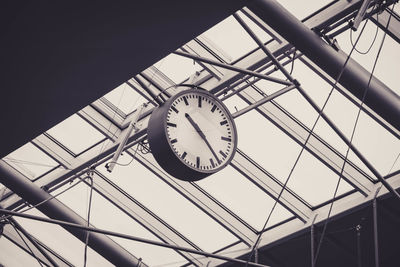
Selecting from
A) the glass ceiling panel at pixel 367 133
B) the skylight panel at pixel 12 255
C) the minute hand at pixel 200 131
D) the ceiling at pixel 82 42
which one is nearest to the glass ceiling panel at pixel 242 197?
the glass ceiling panel at pixel 367 133

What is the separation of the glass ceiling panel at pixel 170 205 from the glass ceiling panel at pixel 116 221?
0.39 m

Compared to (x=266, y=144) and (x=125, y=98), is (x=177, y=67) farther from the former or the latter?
(x=266, y=144)

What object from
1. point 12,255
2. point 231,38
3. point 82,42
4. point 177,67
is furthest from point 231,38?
point 12,255

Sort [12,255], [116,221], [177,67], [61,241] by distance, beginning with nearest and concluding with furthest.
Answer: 1. [177,67]
2. [116,221]
3. [61,241]
4. [12,255]

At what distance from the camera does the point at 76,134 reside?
8.82 metres

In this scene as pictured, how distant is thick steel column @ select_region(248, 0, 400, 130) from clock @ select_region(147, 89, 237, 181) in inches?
46.4

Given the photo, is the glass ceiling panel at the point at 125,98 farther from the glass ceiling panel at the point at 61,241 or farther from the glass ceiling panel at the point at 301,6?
the glass ceiling panel at the point at 61,241

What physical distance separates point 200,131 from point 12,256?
7.51 m

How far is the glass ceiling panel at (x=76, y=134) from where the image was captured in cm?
864

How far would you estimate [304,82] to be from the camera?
23.9ft

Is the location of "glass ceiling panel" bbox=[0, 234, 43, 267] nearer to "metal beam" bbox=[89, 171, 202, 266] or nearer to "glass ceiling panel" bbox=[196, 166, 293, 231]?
"metal beam" bbox=[89, 171, 202, 266]

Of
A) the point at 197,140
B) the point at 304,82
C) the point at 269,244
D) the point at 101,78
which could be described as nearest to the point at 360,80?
the point at 304,82

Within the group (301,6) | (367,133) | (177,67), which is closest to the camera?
(301,6)

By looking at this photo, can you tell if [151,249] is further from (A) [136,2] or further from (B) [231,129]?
(A) [136,2]
